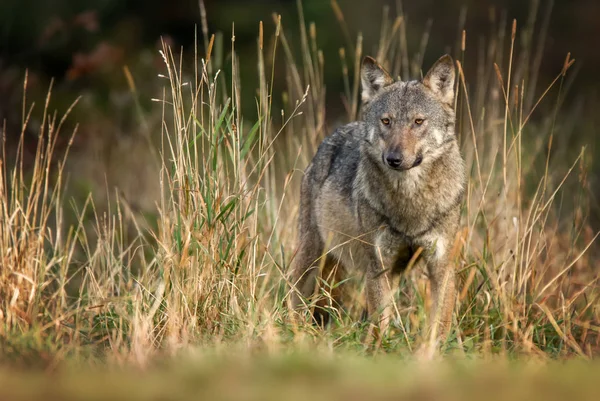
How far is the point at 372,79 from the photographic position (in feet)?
19.6

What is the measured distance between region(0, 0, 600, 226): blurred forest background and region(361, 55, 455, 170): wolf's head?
365cm

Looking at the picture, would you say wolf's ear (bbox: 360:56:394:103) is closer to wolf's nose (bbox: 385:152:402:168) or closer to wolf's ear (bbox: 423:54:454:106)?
wolf's ear (bbox: 423:54:454:106)

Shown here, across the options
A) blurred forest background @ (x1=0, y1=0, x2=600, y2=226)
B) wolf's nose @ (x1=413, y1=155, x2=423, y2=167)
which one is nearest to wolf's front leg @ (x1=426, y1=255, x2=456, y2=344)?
wolf's nose @ (x1=413, y1=155, x2=423, y2=167)

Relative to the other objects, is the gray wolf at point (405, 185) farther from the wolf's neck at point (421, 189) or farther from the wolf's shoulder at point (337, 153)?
the wolf's shoulder at point (337, 153)

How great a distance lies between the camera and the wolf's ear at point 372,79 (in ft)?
19.3

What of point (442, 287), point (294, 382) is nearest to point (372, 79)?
point (442, 287)

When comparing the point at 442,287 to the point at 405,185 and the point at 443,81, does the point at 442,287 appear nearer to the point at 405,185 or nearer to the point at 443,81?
the point at 405,185

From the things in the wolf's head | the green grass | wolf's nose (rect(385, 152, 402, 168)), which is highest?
the wolf's head

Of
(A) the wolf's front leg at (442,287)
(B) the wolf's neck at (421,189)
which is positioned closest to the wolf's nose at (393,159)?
(B) the wolf's neck at (421,189)

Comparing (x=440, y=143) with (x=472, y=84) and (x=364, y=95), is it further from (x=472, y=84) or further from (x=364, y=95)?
(x=472, y=84)

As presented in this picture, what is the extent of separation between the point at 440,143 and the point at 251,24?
12234 millimetres

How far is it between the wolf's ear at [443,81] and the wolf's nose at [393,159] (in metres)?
0.67

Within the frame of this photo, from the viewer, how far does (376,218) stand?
568 centimetres

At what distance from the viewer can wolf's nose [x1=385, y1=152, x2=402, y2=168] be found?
17.2 ft
